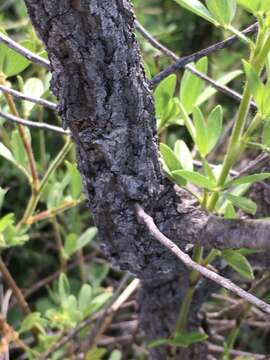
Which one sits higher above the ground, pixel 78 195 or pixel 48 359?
pixel 78 195

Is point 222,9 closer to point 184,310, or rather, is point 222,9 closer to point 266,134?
point 266,134

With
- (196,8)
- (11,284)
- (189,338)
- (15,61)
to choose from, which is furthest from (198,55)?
(11,284)

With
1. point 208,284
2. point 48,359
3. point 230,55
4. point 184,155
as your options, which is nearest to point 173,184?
point 184,155

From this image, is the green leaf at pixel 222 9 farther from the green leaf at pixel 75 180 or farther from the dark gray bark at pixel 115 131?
the green leaf at pixel 75 180

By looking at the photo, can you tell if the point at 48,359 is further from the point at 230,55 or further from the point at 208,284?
the point at 230,55

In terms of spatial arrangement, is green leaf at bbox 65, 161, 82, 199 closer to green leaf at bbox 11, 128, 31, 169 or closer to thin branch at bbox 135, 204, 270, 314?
green leaf at bbox 11, 128, 31, 169

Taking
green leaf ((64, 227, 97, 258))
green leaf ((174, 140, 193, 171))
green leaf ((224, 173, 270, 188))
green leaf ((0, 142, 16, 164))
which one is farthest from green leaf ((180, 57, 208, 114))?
green leaf ((64, 227, 97, 258))

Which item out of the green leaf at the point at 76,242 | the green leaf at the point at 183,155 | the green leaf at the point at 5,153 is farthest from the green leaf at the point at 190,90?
the green leaf at the point at 76,242
